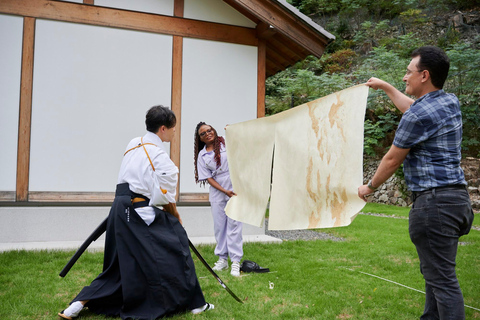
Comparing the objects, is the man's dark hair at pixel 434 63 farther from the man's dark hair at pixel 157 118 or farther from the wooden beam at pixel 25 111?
the wooden beam at pixel 25 111

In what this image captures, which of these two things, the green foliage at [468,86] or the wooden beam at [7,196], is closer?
the wooden beam at [7,196]

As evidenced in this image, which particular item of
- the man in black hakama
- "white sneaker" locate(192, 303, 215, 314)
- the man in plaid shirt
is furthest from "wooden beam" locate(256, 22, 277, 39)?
"white sneaker" locate(192, 303, 215, 314)

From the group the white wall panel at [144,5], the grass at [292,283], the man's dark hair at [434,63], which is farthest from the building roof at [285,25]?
the man's dark hair at [434,63]

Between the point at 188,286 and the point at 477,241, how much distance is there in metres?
6.51

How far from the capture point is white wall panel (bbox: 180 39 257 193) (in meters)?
6.57

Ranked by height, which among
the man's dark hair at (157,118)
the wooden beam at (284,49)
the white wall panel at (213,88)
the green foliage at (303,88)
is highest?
the green foliage at (303,88)

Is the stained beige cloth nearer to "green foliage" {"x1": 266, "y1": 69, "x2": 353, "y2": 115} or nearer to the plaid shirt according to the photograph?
the plaid shirt

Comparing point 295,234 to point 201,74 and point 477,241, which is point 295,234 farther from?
point 201,74

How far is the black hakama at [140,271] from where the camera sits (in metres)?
3.06

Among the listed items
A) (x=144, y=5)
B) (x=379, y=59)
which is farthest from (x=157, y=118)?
(x=379, y=59)

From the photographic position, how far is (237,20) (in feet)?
22.4

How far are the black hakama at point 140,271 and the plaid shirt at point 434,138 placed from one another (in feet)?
6.29

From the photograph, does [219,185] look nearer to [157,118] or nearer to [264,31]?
[157,118]

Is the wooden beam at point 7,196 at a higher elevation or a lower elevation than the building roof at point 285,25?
lower
